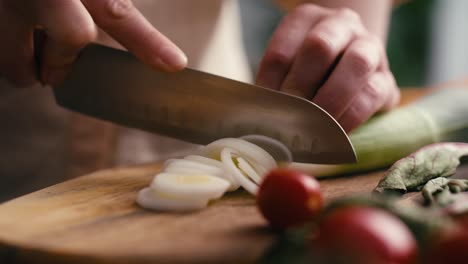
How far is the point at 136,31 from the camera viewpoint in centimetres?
150

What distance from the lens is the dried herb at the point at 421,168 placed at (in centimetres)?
139

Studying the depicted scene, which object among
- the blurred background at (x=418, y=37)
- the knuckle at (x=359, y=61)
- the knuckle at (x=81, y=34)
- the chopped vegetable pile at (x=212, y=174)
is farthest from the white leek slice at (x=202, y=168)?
the blurred background at (x=418, y=37)

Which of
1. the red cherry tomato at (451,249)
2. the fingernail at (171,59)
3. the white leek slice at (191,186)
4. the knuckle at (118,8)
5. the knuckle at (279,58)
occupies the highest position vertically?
the knuckle at (118,8)

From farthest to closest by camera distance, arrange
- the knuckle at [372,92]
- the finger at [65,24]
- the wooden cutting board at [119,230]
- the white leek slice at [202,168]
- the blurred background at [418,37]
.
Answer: the blurred background at [418,37] < the knuckle at [372,92] < the finger at [65,24] < the white leek slice at [202,168] < the wooden cutting board at [119,230]

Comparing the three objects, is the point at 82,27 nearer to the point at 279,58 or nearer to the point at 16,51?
the point at 16,51

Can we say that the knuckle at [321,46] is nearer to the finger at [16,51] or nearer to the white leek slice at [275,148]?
the white leek slice at [275,148]

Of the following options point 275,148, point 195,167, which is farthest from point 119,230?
point 275,148

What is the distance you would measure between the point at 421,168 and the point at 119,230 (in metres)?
0.74

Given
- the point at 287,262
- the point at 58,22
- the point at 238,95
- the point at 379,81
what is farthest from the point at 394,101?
the point at 287,262

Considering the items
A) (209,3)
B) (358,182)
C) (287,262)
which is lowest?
(358,182)

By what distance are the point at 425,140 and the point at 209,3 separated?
1043 mm

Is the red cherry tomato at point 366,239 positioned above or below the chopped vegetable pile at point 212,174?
above

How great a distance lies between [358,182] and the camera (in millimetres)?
1555

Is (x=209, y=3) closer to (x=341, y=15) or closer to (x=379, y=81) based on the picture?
(x=341, y=15)
